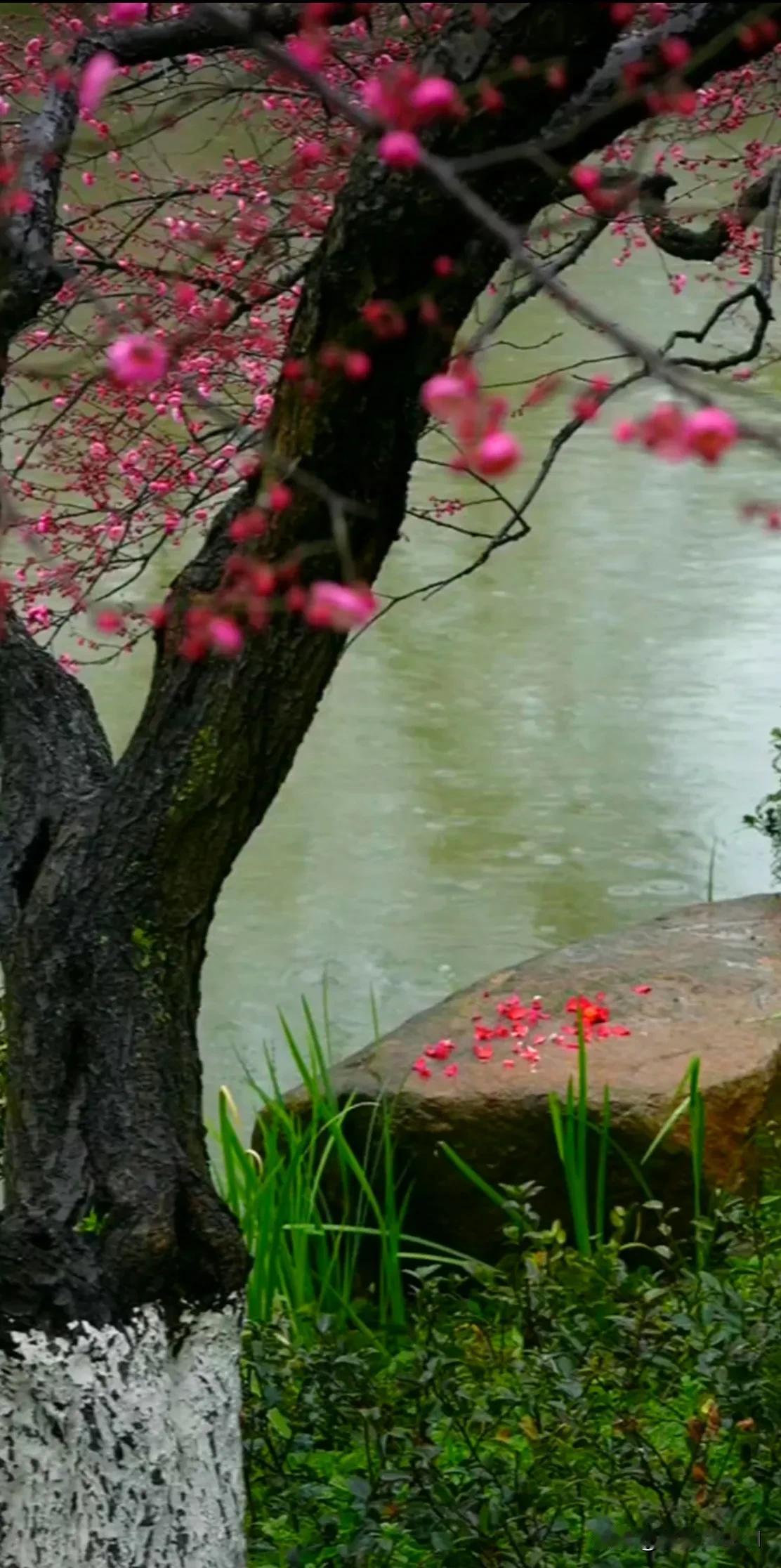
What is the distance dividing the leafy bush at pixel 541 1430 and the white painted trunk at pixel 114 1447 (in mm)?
183

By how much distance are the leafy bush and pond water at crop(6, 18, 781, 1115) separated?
4.62 feet

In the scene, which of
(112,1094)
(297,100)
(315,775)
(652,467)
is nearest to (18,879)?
(112,1094)

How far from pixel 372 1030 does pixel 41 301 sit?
2238 mm

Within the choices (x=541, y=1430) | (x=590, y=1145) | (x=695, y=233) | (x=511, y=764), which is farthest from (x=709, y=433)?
(x=511, y=764)

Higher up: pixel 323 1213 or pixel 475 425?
pixel 475 425

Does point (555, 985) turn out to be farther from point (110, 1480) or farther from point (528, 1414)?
point (110, 1480)

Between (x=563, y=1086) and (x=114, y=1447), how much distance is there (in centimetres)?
118

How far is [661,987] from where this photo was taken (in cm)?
280

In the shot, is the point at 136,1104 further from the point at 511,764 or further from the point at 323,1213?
the point at 511,764

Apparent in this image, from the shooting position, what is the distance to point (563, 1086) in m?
2.54

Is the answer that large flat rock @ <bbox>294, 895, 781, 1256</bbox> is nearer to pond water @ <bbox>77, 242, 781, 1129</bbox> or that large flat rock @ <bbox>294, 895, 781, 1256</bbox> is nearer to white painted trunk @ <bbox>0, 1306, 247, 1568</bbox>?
pond water @ <bbox>77, 242, 781, 1129</bbox>

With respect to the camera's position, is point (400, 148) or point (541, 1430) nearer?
point (400, 148)

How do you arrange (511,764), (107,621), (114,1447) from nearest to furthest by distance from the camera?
(107,621)
(114,1447)
(511,764)

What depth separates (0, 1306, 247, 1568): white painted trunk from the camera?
4.72ft
